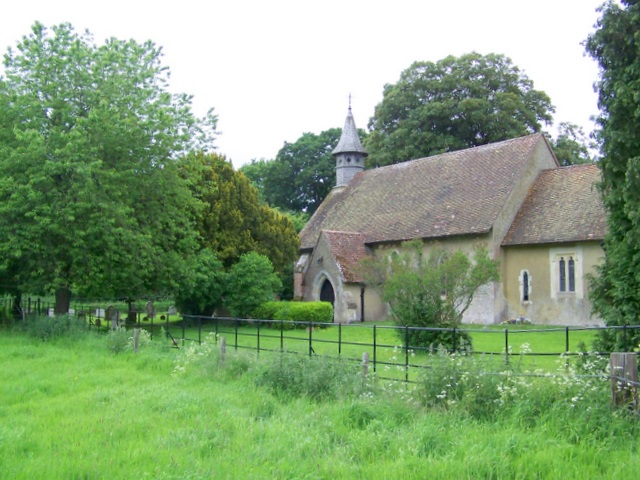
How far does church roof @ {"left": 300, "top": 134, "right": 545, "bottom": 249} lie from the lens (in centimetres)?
2964

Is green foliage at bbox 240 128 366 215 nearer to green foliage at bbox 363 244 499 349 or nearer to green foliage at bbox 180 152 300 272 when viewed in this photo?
green foliage at bbox 180 152 300 272

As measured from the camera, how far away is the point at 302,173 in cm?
5738

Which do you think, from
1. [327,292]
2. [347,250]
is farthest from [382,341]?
[327,292]

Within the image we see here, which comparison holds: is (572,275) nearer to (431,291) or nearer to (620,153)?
(431,291)

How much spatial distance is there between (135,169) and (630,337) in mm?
17128

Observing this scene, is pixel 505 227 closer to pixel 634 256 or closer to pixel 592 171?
pixel 592 171

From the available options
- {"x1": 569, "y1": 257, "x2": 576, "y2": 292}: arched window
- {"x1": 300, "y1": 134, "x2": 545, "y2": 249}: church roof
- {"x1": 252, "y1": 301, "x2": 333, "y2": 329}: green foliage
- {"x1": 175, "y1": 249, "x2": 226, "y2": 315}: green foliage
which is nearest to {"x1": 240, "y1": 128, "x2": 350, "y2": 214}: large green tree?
{"x1": 300, "y1": 134, "x2": 545, "y2": 249}: church roof

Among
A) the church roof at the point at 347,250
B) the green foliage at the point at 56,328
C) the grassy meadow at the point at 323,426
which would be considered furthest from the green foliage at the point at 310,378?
the church roof at the point at 347,250

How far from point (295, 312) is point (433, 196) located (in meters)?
10.3

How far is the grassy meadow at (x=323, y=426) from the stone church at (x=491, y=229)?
17.5m

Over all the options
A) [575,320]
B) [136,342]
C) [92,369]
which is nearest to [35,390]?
[92,369]

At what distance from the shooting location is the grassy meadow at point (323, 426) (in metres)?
6.50

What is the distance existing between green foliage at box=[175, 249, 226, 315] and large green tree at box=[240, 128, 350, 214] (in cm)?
2919

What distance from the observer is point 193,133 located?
24406mm
